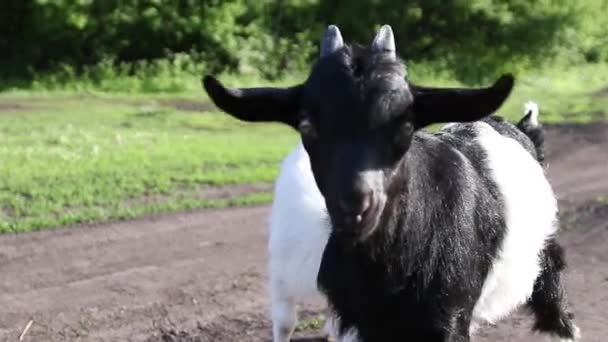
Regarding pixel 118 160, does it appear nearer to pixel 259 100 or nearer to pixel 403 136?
pixel 259 100

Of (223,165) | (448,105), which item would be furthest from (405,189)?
(223,165)

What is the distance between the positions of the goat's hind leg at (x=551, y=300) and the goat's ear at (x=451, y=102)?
6.72ft

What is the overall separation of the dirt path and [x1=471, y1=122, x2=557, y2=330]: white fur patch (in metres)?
1.27

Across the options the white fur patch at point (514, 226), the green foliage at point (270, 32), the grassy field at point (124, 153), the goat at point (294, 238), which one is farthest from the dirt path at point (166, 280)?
the green foliage at point (270, 32)

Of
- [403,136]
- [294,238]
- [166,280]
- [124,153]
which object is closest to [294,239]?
[294,238]

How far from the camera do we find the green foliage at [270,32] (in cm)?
2811

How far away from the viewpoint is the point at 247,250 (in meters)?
9.60

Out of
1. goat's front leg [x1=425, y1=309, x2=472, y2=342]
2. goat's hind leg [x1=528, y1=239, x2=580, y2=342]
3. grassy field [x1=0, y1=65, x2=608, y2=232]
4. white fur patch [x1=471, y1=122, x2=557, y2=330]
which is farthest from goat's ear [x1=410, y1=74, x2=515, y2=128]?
grassy field [x1=0, y1=65, x2=608, y2=232]

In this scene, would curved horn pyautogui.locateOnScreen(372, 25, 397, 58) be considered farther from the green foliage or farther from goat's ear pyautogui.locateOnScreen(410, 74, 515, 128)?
the green foliage

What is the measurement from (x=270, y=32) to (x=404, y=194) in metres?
25.9

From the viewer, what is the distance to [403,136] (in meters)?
4.11

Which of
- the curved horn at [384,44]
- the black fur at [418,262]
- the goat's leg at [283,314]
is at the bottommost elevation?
the goat's leg at [283,314]

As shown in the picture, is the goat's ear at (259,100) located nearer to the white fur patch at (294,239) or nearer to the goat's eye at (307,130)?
the goat's eye at (307,130)

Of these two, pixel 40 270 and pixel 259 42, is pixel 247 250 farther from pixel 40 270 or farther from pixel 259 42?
pixel 259 42
